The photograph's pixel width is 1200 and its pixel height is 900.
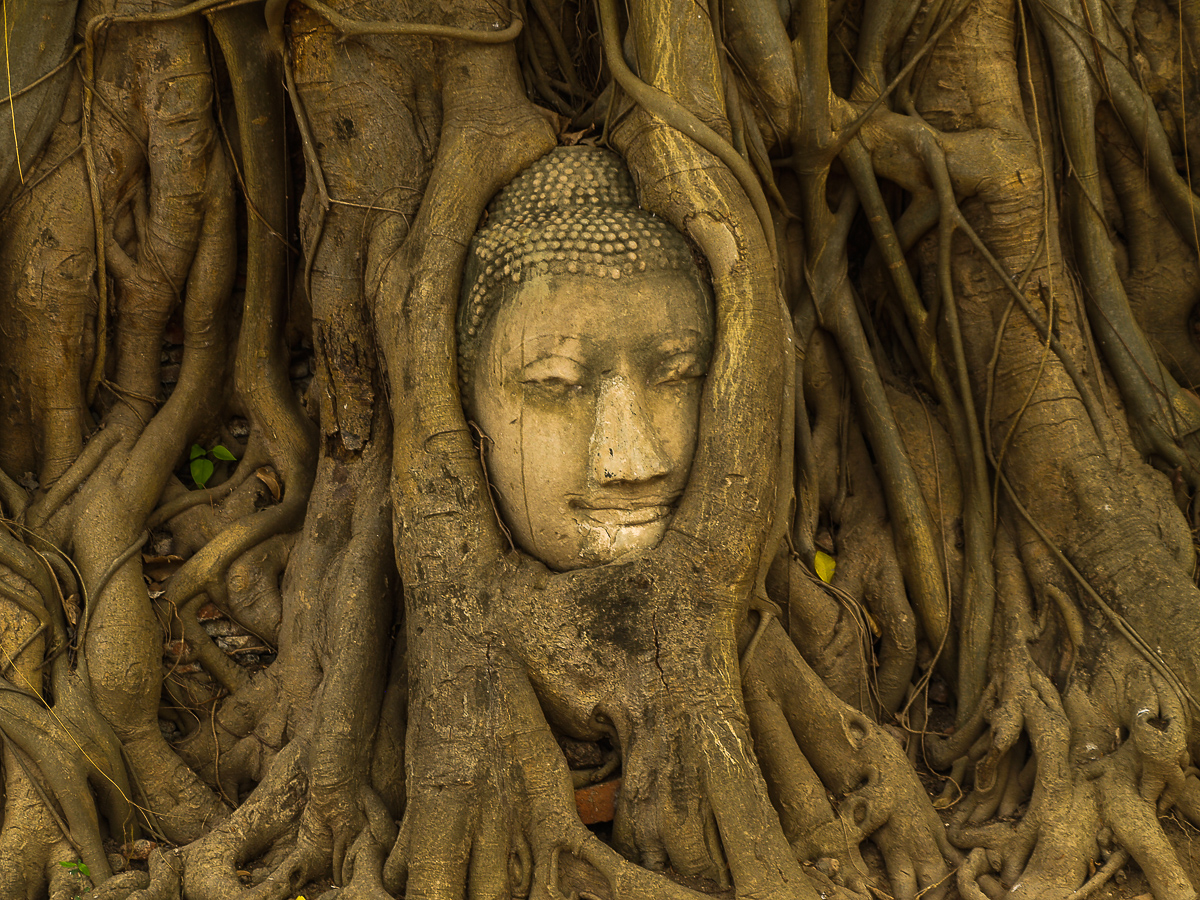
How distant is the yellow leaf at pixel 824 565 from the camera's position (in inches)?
134

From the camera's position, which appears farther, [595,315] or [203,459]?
[203,459]

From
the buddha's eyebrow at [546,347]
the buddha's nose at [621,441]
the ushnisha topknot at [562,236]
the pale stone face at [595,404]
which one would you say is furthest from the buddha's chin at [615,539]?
the ushnisha topknot at [562,236]

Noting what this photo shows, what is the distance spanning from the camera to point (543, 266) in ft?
9.32

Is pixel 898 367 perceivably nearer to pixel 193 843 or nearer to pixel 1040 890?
pixel 1040 890

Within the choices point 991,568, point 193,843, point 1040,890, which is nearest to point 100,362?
point 193,843

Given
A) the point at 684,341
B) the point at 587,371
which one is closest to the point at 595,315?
the point at 587,371

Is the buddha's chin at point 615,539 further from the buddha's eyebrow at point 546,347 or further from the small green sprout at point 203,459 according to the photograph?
the small green sprout at point 203,459

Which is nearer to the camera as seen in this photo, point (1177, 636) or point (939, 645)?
point (1177, 636)

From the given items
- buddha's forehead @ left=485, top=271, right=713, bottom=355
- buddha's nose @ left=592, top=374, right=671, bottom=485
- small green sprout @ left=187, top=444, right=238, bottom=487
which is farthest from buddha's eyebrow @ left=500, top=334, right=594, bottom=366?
small green sprout @ left=187, top=444, right=238, bottom=487

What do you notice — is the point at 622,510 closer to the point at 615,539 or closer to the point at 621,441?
the point at 615,539

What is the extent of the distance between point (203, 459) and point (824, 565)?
225 centimetres

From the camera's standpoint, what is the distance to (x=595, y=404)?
2.83 meters

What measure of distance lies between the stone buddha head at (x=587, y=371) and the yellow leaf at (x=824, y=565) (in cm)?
78

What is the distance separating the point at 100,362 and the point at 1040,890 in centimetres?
338
